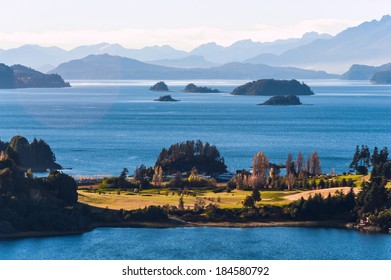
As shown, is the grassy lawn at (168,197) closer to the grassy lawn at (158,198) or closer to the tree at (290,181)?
the grassy lawn at (158,198)

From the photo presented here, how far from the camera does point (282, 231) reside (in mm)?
60688

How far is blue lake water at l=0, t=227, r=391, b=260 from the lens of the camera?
5306 centimetres

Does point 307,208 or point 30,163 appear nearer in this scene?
point 307,208

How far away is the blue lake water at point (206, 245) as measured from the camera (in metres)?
53.1

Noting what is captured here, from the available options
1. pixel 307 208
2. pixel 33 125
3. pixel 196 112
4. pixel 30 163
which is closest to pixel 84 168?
pixel 30 163

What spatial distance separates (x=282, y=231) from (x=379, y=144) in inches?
2467

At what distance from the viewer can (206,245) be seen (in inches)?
2195

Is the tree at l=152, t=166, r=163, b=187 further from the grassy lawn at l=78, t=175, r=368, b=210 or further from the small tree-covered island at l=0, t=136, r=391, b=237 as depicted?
the grassy lawn at l=78, t=175, r=368, b=210

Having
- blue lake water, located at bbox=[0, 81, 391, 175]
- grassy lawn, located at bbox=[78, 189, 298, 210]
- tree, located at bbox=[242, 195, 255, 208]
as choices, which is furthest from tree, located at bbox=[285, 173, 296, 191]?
blue lake water, located at bbox=[0, 81, 391, 175]

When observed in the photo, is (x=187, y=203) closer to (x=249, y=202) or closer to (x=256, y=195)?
(x=249, y=202)

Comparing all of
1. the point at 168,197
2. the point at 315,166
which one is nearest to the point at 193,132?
the point at 315,166

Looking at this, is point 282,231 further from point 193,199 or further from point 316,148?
point 316,148

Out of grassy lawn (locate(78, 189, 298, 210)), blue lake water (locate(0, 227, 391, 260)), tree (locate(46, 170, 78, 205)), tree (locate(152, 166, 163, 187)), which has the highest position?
tree (locate(46, 170, 78, 205))

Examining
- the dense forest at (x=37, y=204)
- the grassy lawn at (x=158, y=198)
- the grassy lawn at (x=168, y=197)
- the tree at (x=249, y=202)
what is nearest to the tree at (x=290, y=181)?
the grassy lawn at (x=168, y=197)
